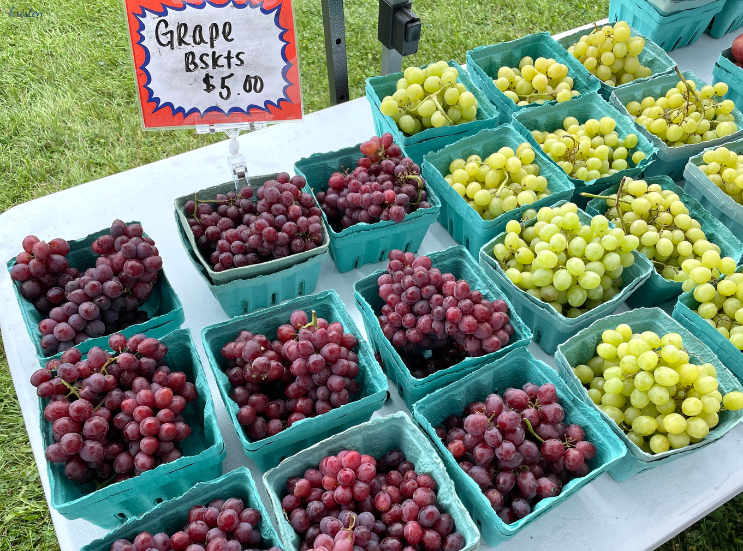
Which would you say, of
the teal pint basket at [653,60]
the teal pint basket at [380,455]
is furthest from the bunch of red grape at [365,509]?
the teal pint basket at [653,60]

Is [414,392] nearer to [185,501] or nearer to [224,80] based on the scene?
[185,501]

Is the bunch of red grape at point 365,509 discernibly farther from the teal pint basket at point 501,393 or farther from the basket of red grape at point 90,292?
the basket of red grape at point 90,292

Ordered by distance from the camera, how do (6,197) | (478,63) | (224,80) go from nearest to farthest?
(224,80)
(478,63)
(6,197)

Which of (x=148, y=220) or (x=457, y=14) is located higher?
(x=457, y=14)

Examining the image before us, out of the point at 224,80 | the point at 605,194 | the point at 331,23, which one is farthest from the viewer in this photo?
the point at 331,23

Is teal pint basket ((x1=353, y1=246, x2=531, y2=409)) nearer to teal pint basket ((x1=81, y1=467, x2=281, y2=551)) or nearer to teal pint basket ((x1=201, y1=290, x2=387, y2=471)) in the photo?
teal pint basket ((x1=201, y1=290, x2=387, y2=471))

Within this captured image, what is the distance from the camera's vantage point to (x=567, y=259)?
1.33m

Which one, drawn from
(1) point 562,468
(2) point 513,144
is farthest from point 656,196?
(1) point 562,468

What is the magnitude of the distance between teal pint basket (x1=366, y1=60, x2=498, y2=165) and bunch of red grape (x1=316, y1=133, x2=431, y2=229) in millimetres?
133

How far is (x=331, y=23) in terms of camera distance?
1.76 meters

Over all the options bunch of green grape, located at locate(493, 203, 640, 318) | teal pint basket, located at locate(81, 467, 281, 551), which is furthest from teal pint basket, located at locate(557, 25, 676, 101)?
teal pint basket, located at locate(81, 467, 281, 551)

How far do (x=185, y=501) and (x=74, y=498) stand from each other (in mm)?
193

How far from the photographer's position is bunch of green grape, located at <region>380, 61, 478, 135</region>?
163 cm

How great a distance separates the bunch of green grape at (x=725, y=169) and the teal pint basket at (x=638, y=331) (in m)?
0.47
